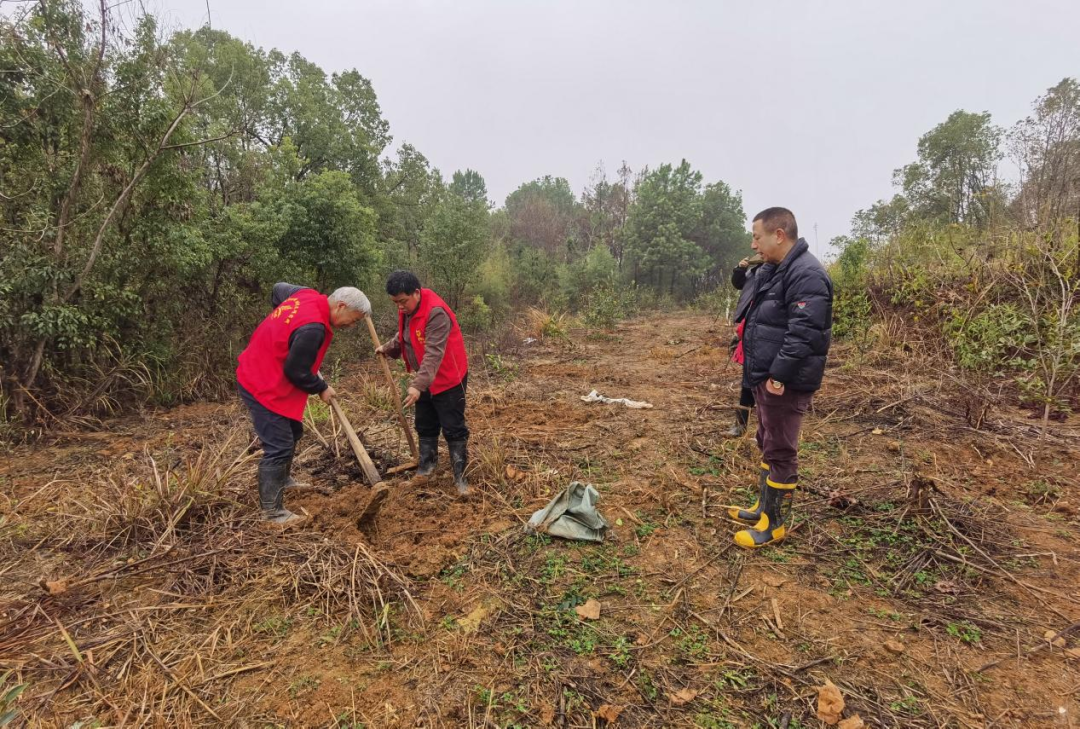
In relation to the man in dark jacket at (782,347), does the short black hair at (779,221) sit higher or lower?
higher

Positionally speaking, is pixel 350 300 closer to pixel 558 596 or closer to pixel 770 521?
pixel 558 596

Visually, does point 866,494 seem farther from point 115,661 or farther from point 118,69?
point 118,69

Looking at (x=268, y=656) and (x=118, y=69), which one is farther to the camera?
(x=118, y=69)

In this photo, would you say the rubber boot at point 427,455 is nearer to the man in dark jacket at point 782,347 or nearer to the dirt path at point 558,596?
the dirt path at point 558,596

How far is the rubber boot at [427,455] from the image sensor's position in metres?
3.56

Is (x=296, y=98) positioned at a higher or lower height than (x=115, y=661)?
higher

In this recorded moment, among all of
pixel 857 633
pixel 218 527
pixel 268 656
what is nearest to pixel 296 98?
pixel 218 527

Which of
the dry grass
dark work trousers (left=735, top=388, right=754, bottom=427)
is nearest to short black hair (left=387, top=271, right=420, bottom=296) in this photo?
the dry grass

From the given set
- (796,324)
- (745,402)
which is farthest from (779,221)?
(745,402)

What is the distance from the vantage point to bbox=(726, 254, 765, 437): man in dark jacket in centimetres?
331

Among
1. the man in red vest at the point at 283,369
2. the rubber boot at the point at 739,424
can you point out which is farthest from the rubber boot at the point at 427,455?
the rubber boot at the point at 739,424

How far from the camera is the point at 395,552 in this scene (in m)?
2.67

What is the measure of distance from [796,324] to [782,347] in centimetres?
13

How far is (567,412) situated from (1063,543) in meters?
3.69
